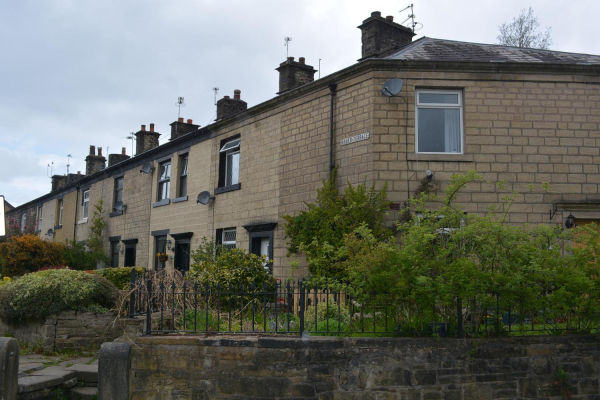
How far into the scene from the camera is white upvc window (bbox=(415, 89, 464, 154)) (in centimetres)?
1243

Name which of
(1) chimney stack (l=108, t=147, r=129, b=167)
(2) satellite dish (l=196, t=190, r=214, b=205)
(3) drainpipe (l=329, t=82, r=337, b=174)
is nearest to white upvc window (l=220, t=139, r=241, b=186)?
(2) satellite dish (l=196, t=190, r=214, b=205)

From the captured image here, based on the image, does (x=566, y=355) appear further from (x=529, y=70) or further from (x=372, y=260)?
(x=529, y=70)

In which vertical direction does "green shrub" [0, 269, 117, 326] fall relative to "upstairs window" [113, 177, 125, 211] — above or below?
below

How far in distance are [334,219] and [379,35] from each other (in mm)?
5070

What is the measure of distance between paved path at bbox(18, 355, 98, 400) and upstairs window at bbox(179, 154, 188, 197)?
9.63 metres

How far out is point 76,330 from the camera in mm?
10812

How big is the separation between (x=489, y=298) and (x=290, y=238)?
697cm

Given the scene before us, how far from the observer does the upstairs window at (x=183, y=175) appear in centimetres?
1916

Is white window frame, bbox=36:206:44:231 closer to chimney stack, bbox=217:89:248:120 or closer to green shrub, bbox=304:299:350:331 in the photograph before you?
chimney stack, bbox=217:89:248:120

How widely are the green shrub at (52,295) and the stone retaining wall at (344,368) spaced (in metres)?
3.52

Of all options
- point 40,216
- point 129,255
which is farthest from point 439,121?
point 40,216

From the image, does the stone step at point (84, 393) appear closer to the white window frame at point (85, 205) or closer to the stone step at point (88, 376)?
the stone step at point (88, 376)

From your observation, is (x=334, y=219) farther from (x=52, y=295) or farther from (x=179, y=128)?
(x=179, y=128)

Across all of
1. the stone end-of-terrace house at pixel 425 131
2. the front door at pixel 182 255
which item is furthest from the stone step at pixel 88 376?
the front door at pixel 182 255
